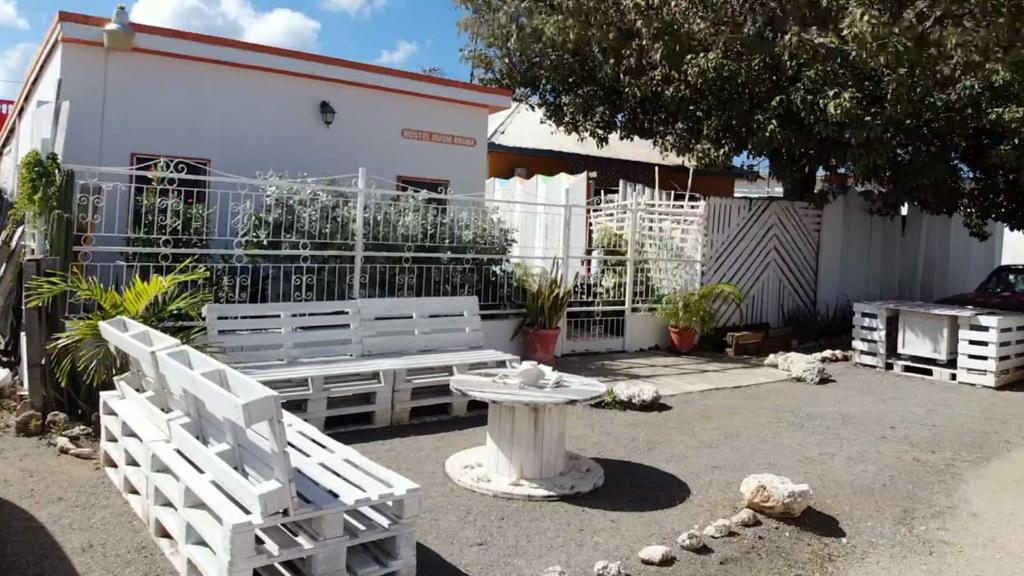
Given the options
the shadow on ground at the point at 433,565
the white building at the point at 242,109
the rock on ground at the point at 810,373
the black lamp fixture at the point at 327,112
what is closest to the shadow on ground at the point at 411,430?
the shadow on ground at the point at 433,565

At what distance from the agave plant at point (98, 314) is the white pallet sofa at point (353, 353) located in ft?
0.88

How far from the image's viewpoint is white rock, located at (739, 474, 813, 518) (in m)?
4.82

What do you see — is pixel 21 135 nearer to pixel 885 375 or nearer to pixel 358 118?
pixel 358 118

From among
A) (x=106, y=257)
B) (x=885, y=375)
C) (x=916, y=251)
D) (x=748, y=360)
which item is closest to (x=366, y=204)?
(x=106, y=257)

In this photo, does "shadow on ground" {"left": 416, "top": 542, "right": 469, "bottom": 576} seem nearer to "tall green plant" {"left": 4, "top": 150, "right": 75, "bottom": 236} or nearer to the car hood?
"tall green plant" {"left": 4, "top": 150, "right": 75, "bottom": 236}

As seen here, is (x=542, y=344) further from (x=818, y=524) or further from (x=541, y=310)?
(x=818, y=524)

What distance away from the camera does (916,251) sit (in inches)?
606

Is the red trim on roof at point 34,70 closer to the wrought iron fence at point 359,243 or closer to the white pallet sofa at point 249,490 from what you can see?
the wrought iron fence at point 359,243

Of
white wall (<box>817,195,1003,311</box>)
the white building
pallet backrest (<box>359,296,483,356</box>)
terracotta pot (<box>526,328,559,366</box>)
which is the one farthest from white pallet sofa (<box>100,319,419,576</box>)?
white wall (<box>817,195,1003,311</box>)

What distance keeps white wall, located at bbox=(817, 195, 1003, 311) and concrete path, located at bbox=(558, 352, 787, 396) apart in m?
3.79

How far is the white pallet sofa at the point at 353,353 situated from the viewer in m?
6.40

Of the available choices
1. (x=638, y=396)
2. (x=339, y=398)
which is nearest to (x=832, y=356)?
(x=638, y=396)

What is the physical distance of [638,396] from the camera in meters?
7.73

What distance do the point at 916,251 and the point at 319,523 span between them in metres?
14.6
